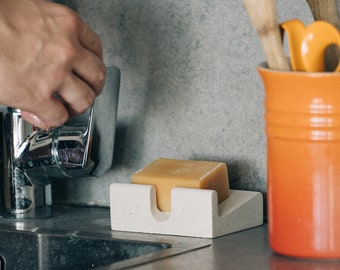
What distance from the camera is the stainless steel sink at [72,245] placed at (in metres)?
1.19

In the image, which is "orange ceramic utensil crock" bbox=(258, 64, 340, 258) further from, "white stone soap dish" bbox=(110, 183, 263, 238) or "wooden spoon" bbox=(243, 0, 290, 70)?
"white stone soap dish" bbox=(110, 183, 263, 238)

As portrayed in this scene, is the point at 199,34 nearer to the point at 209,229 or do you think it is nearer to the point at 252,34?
the point at 252,34

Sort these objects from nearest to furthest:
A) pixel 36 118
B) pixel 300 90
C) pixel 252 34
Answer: pixel 300 90
pixel 36 118
pixel 252 34

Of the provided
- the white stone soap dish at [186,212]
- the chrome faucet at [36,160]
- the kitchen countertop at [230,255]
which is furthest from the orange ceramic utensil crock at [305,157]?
the chrome faucet at [36,160]

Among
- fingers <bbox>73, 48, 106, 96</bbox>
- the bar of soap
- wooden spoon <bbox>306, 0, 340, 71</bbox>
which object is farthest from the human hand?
wooden spoon <bbox>306, 0, 340, 71</bbox>

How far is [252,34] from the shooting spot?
1274 millimetres

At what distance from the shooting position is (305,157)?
1.03 meters

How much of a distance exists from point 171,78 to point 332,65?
1.10 feet

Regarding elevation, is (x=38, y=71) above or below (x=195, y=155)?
above

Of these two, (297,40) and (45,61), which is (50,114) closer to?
(45,61)

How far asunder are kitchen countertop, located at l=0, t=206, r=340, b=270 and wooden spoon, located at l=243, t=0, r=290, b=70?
0.69 ft

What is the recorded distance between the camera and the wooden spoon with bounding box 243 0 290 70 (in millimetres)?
1013

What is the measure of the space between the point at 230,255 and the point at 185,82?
32 cm

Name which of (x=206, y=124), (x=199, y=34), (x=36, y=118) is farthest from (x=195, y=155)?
(x=36, y=118)
